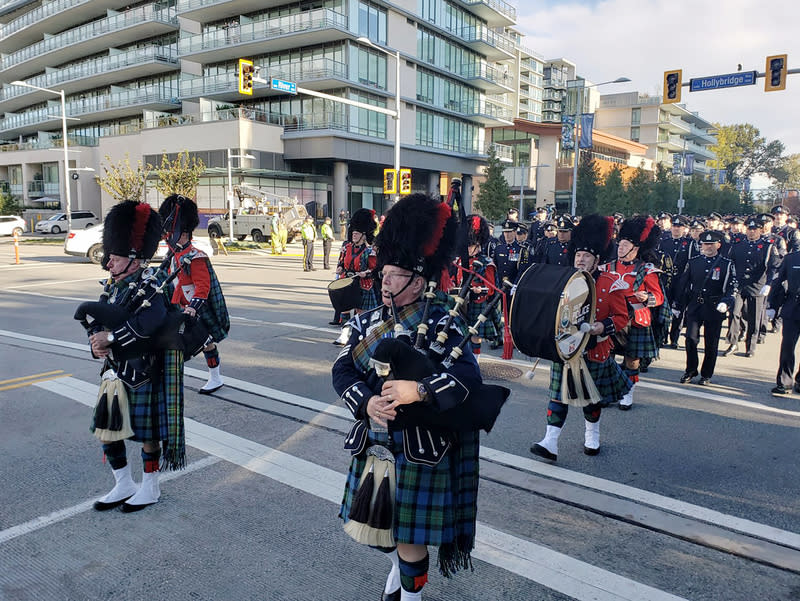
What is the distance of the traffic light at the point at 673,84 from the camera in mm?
20328

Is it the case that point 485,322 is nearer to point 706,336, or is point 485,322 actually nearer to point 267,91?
point 706,336

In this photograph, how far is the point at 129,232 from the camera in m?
3.96

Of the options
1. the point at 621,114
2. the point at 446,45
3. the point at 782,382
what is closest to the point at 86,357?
the point at 782,382

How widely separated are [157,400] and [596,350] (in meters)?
3.41

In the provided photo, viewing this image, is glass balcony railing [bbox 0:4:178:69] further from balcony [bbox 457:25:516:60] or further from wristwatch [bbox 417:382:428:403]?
wristwatch [bbox 417:382:428:403]

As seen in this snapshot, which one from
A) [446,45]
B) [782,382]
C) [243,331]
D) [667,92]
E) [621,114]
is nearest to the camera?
[782,382]

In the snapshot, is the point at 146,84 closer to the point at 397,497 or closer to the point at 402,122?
the point at 402,122

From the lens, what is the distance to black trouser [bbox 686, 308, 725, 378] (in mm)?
7316

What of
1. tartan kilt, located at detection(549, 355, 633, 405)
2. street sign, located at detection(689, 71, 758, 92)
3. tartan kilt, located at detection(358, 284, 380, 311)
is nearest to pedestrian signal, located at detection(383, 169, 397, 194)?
street sign, located at detection(689, 71, 758, 92)

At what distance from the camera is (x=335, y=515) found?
4.00m

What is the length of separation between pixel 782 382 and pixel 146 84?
2042 inches

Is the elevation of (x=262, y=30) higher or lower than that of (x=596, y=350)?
higher

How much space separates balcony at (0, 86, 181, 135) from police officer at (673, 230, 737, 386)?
150 ft

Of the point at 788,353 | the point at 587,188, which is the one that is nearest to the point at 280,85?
the point at 788,353
